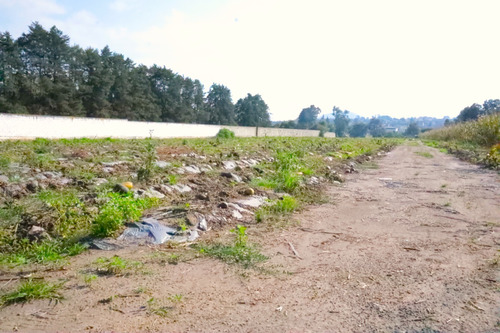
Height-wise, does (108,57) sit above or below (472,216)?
above

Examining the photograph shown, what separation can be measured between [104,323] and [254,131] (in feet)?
141

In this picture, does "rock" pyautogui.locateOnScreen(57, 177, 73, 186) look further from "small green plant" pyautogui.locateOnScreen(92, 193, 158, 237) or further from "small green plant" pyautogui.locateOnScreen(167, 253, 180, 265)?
"small green plant" pyautogui.locateOnScreen(167, 253, 180, 265)

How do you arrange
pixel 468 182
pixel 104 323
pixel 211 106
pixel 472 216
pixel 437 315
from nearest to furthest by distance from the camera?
pixel 104 323, pixel 437 315, pixel 472 216, pixel 468 182, pixel 211 106

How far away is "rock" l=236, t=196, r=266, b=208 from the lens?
6637mm

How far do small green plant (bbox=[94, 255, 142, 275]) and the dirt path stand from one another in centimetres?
14

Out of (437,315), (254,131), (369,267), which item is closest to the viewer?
(437,315)

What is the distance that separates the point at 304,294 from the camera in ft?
11.3

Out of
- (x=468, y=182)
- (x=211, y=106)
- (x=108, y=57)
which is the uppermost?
(x=108, y=57)

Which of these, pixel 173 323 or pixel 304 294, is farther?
pixel 304 294

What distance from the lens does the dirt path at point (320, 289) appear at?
9.46ft

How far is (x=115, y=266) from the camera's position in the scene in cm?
376

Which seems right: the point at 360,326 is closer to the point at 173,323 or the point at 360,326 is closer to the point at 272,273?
the point at 272,273

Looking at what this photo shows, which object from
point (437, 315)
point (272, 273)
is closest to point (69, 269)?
point (272, 273)

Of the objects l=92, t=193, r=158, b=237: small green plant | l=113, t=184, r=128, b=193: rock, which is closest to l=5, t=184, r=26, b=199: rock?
l=113, t=184, r=128, b=193: rock
